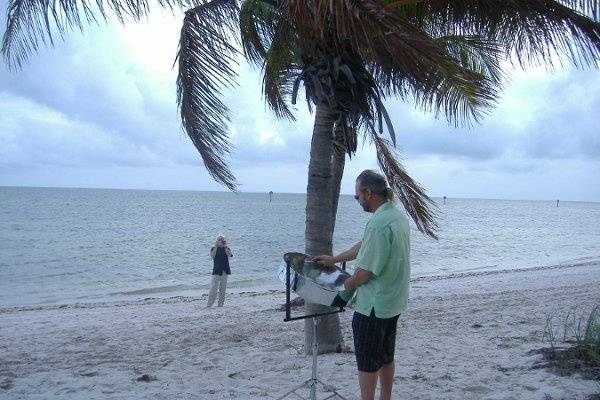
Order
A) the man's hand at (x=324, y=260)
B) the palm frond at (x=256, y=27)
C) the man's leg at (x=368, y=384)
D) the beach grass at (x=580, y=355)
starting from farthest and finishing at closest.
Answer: the palm frond at (x=256, y=27)
the beach grass at (x=580, y=355)
the man's hand at (x=324, y=260)
the man's leg at (x=368, y=384)

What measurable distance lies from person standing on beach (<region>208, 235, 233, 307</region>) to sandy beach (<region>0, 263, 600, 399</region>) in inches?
87.5

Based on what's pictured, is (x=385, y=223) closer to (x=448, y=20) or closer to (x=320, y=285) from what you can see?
(x=320, y=285)

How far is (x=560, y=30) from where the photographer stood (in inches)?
177

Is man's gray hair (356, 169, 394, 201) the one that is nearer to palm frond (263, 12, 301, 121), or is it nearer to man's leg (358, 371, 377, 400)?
man's leg (358, 371, 377, 400)

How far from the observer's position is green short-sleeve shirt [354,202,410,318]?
325 cm

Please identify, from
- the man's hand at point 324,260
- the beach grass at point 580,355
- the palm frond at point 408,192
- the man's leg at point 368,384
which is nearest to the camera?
the man's leg at point 368,384

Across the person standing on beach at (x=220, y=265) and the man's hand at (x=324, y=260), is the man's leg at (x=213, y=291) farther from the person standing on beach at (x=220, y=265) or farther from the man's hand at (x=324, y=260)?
the man's hand at (x=324, y=260)

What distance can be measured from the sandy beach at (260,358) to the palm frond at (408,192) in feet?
4.44

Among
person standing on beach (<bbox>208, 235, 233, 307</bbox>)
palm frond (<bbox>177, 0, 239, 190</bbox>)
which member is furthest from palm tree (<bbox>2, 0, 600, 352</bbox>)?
person standing on beach (<bbox>208, 235, 233, 307</bbox>)

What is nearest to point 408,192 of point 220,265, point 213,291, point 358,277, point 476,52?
point 476,52

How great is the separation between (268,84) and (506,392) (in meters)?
4.40

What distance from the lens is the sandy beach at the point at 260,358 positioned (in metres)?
4.53

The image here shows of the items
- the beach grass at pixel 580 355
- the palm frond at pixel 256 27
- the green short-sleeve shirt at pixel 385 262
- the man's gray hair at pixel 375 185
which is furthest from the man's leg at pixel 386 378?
the palm frond at pixel 256 27

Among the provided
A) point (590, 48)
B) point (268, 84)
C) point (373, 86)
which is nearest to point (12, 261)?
point (268, 84)
